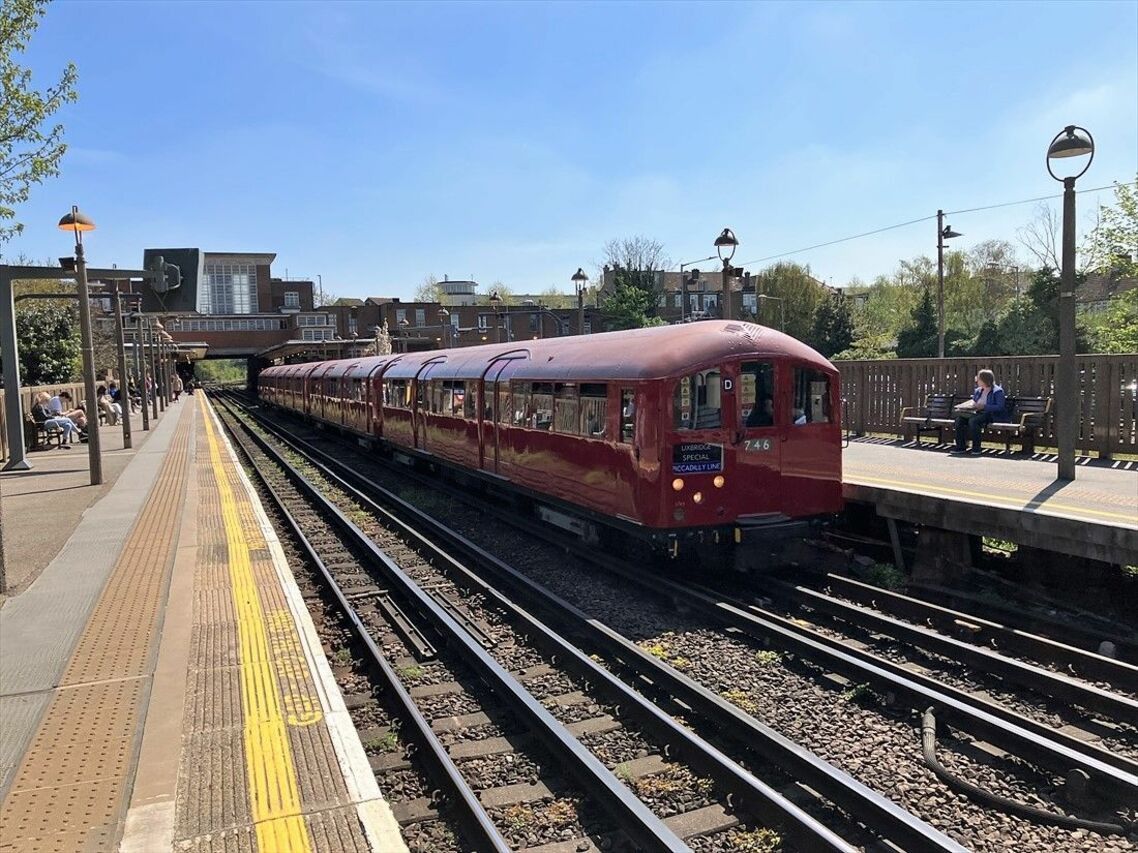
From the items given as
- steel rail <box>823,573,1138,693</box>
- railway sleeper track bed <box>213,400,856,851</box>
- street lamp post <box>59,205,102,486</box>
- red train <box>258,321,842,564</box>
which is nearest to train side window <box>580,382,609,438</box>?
red train <box>258,321,842,564</box>

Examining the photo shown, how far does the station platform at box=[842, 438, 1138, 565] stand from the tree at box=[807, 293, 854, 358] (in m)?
39.0

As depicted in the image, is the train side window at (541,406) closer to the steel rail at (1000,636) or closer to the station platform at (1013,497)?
the station platform at (1013,497)

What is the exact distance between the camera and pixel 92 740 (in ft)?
15.4

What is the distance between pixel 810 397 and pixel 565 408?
3.06 meters

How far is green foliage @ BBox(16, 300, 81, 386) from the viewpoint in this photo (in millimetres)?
30406

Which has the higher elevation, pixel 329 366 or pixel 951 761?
pixel 329 366

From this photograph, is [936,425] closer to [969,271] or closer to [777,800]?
[777,800]

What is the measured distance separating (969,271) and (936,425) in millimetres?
49715

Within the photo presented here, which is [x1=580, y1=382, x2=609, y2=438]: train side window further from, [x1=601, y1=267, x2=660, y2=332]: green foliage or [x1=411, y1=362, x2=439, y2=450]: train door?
[x1=601, y1=267, x2=660, y2=332]: green foliage

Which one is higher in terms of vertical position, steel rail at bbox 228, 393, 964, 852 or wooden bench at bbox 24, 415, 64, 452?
wooden bench at bbox 24, 415, 64, 452

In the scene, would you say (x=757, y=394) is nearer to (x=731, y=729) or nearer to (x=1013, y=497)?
(x=1013, y=497)

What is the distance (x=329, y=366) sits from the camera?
98.5ft

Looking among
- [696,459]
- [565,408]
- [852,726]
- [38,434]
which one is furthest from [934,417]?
[38,434]

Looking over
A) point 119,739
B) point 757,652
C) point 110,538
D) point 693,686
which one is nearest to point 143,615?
point 119,739
